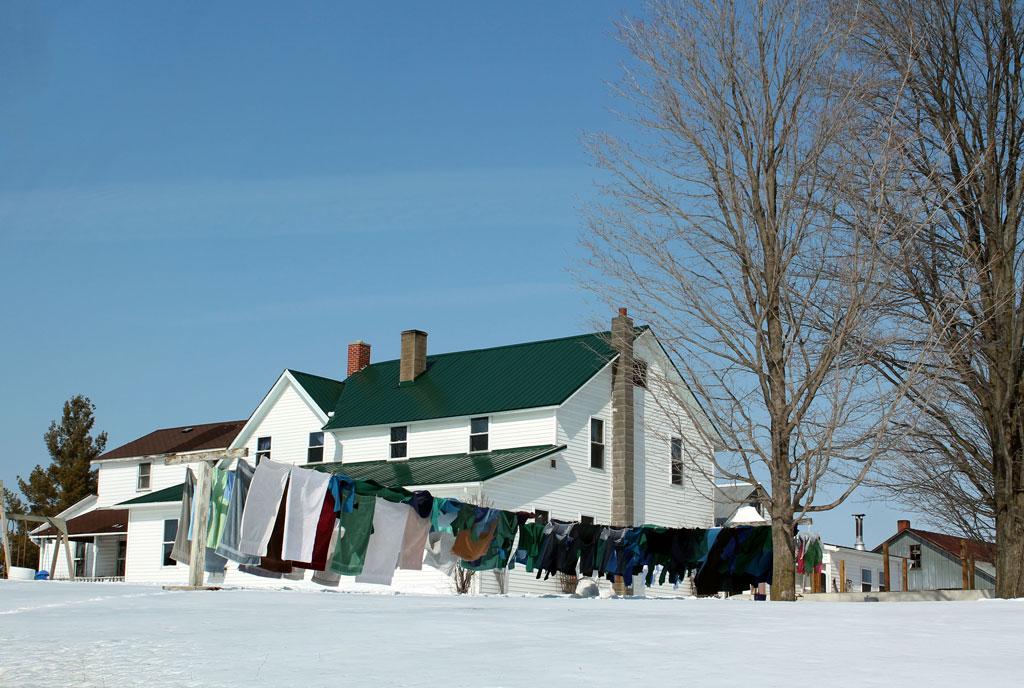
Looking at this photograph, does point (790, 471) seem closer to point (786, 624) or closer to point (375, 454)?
point (786, 624)

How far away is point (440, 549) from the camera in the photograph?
27250 millimetres

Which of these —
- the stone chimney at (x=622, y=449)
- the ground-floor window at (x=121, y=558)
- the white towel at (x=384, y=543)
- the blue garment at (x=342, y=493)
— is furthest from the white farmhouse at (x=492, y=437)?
the blue garment at (x=342, y=493)

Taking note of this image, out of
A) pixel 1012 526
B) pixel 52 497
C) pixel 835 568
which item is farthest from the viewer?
pixel 52 497

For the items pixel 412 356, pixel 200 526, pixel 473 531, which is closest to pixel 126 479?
pixel 412 356

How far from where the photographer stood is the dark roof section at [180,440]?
52656 mm

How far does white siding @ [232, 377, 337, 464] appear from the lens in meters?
→ 44.6

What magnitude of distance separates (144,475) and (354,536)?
31.4 m

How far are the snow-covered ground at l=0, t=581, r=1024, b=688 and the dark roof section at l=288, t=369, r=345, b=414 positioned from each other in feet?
96.6

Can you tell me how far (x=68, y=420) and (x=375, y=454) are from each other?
39.1m

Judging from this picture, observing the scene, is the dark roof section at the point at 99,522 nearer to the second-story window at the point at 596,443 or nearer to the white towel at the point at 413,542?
the second-story window at the point at 596,443

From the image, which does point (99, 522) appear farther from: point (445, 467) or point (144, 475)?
point (445, 467)

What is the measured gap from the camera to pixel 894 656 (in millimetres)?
10133

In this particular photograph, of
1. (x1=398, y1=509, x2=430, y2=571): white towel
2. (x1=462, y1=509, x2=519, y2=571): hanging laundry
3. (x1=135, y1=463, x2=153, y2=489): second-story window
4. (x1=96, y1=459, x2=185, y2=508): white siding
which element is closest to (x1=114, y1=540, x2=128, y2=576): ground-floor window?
(x1=96, y1=459, x2=185, y2=508): white siding

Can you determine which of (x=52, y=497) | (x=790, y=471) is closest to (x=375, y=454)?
(x=790, y=471)
